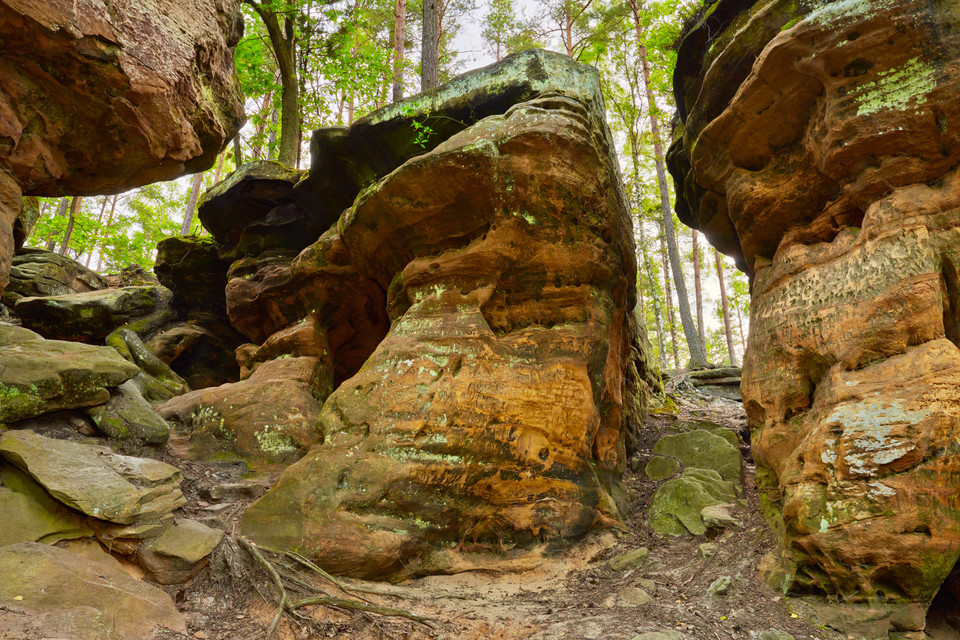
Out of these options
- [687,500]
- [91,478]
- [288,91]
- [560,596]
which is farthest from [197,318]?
[687,500]

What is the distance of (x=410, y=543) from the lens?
5.47 m

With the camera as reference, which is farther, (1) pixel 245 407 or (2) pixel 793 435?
(1) pixel 245 407

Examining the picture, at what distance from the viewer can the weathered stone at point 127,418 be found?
6188mm

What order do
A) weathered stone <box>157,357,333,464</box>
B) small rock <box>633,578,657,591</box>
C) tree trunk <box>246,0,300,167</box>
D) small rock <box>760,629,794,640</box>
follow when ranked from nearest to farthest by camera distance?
small rock <box>760,629,794,640</box>
small rock <box>633,578,657,591</box>
weathered stone <box>157,357,333,464</box>
tree trunk <box>246,0,300,167</box>

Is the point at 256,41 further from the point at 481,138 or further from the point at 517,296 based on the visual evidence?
the point at 517,296

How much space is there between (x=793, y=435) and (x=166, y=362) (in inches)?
538

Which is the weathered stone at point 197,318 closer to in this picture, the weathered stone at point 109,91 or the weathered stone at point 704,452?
the weathered stone at point 109,91

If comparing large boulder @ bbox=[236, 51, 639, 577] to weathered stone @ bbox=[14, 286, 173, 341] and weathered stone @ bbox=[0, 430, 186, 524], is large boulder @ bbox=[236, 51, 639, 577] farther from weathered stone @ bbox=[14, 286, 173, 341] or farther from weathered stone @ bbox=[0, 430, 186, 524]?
weathered stone @ bbox=[14, 286, 173, 341]

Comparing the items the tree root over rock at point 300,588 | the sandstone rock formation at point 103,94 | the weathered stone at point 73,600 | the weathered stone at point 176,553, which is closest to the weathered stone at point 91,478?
the weathered stone at point 176,553

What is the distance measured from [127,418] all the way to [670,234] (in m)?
15.5

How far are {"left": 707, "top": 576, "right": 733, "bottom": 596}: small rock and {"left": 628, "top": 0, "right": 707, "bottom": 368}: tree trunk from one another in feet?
37.8

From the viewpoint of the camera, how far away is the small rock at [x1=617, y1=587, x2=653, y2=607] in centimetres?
494

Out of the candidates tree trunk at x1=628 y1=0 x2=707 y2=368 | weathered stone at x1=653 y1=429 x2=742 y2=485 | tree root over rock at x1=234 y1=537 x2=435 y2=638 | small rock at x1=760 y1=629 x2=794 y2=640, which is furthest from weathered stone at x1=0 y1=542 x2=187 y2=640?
tree trunk at x1=628 y1=0 x2=707 y2=368

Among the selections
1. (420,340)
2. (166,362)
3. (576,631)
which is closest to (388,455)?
(420,340)
